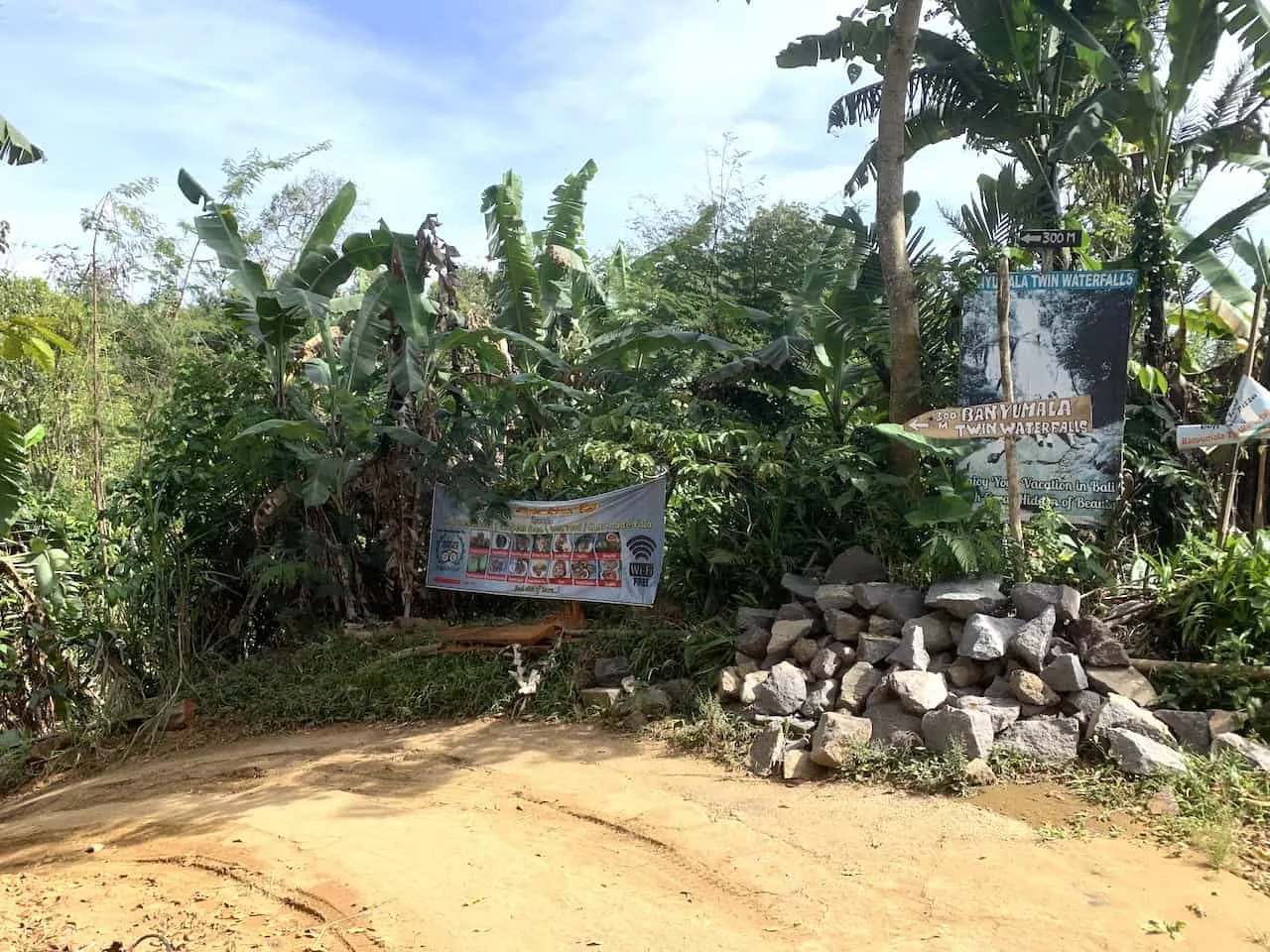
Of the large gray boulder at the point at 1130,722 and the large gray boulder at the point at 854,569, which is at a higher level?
the large gray boulder at the point at 854,569

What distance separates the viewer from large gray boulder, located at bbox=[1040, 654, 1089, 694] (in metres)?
5.43

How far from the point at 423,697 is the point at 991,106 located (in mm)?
8062

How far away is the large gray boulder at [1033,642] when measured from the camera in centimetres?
554

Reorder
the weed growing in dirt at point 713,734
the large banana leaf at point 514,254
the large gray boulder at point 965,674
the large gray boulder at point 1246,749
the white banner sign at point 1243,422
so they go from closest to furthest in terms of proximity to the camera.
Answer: the large gray boulder at point 1246,749 < the large gray boulder at point 965,674 < the weed growing in dirt at point 713,734 < the white banner sign at point 1243,422 < the large banana leaf at point 514,254

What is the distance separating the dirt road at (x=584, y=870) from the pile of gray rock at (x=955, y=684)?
386mm

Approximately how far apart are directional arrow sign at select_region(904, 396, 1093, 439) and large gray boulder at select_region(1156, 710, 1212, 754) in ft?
6.16

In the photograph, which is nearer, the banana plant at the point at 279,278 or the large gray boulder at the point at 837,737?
the large gray boulder at the point at 837,737

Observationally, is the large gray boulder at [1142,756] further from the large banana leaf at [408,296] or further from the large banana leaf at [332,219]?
the large banana leaf at [332,219]

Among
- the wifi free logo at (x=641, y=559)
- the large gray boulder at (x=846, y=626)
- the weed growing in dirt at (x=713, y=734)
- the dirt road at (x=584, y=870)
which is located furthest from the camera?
the wifi free logo at (x=641, y=559)

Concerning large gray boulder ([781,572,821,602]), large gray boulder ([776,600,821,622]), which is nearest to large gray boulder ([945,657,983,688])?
large gray boulder ([776,600,821,622])

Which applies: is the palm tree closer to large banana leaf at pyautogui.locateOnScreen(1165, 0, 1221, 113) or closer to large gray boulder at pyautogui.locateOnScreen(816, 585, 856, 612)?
large banana leaf at pyautogui.locateOnScreen(1165, 0, 1221, 113)

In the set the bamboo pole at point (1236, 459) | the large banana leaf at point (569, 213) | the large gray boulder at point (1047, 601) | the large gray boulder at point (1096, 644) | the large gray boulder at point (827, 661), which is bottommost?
the large gray boulder at point (827, 661)

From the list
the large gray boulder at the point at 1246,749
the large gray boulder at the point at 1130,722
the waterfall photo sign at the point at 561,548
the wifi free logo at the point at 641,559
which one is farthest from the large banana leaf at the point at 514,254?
the large gray boulder at the point at 1246,749

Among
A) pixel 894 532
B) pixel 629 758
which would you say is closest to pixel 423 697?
pixel 629 758
